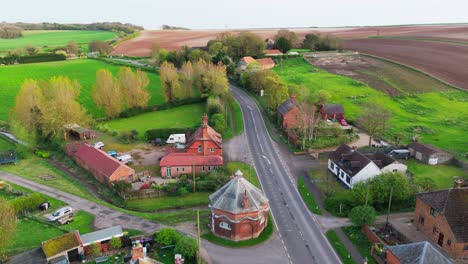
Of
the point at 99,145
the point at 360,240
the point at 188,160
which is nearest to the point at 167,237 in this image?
the point at 188,160

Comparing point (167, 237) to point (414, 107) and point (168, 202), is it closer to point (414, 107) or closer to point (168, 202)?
point (168, 202)

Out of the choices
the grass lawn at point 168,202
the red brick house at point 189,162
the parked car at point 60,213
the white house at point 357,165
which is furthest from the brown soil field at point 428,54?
the parked car at point 60,213

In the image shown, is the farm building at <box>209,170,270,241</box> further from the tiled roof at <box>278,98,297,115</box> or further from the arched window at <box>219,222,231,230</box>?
the tiled roof at <box>278,98,297,115</box>

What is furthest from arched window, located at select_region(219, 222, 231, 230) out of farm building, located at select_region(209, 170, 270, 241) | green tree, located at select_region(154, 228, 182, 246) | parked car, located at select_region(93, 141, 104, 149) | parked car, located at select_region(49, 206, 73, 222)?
parked car, located at select_region(93, 141, 104, 149)

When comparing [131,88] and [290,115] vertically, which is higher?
[131,88]

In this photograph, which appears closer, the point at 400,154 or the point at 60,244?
the point at 60,244

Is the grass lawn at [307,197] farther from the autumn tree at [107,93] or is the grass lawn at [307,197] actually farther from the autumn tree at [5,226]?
the autumn tree at [107,93]

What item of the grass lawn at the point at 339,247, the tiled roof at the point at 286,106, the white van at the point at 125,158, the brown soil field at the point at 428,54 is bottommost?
A: the grass lawn at the point at 339,247

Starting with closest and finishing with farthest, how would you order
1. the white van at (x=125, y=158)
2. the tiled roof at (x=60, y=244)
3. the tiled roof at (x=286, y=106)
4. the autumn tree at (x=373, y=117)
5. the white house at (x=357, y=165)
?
1. the tiled roof at (x=60, y=244)
2. the white house at (x=357, y=165)
3. the white van at (x=125, y=158)
4. the autumn tree at (x=373, y=117)
5. the tiled roof at (x=286, y=106)
